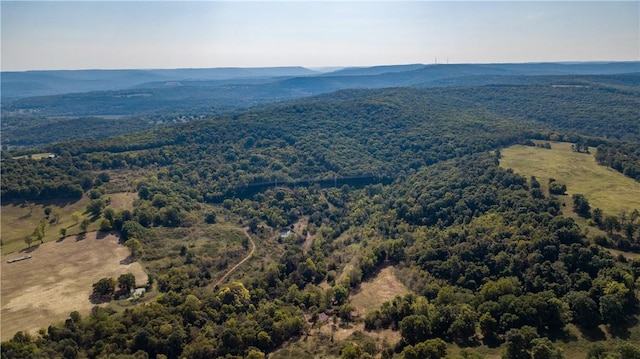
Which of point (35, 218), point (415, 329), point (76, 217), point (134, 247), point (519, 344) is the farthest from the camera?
point (35, 218)

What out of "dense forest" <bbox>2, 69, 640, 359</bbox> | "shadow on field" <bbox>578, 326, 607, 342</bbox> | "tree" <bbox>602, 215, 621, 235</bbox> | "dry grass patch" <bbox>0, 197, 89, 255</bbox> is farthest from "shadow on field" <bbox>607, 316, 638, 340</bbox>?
"dry grass patch" <bbox>0, 197, 89, 255</bbox>

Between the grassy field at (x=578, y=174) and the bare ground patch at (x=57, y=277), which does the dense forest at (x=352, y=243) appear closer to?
the bare ground patch at (x=57, y=277)

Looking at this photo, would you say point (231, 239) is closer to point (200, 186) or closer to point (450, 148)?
point (200, 186)

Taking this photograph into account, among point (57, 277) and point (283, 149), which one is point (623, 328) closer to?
point (57, 277)

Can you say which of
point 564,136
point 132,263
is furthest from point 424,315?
point 564,136

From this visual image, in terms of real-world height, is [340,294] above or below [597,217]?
below

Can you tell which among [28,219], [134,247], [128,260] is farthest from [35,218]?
[128,260]

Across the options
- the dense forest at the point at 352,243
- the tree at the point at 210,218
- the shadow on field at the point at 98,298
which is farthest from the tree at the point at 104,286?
the tree at the point at 210,218

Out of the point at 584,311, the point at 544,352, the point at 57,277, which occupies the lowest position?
the point at 57,277
